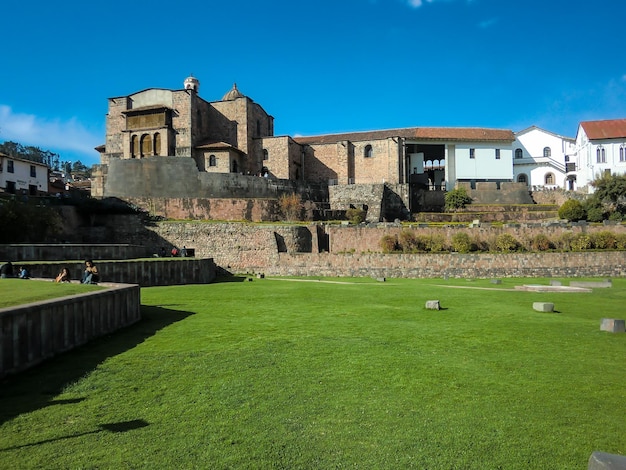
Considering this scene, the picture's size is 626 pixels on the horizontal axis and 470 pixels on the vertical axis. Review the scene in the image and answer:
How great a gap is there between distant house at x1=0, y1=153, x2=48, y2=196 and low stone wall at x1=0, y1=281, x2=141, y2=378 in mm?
37567

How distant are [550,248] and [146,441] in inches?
1158

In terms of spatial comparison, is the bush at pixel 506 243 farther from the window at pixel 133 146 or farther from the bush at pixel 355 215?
the window at pixel 133 146

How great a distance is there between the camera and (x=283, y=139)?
47.3 meters

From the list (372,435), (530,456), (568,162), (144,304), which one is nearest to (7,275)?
(144,304)

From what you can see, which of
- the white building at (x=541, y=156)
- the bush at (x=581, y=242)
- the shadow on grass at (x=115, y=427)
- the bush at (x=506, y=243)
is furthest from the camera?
the white building at (x=541, y=156)

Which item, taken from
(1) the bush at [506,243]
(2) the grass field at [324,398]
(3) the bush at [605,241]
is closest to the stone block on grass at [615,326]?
(2) the grass field at [324,398]

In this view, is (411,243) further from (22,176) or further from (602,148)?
(22,176)

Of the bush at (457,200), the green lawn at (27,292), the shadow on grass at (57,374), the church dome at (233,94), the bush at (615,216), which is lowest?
the shadow on grass at (57,374)

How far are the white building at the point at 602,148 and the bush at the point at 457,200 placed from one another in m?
15.0

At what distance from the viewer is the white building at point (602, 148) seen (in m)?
50.4

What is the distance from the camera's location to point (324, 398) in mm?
6047

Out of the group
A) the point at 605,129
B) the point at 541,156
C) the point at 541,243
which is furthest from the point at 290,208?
the point at 605,129

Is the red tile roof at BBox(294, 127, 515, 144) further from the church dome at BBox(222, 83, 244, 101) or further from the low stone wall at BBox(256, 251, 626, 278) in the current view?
the low stone wall at BBox(256, 251, 626, 278)

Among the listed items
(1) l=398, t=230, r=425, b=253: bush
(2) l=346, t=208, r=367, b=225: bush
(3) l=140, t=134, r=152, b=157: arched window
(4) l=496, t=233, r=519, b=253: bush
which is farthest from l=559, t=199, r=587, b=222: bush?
(3) l=140, t=134, r=152, b=157: arched window
